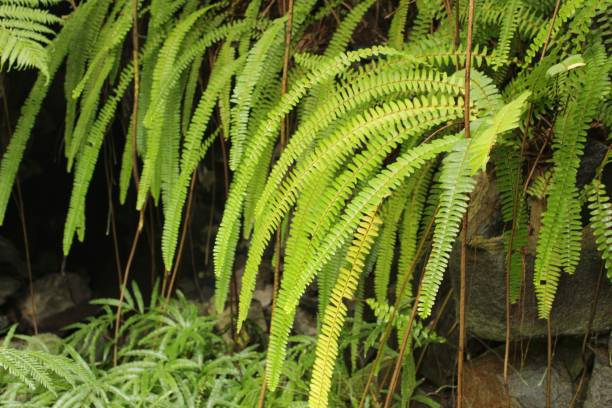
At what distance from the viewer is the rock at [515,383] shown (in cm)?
162

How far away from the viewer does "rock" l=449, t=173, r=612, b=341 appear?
1.53m

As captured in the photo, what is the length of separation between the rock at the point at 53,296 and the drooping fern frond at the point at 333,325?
2.01 m

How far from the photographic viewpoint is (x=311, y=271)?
102 centimetres

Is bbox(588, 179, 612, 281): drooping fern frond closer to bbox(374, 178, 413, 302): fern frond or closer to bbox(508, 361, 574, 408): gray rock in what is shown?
bbox(374, 178, 413, 302): fern frond

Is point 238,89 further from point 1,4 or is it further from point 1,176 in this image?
point 1,176

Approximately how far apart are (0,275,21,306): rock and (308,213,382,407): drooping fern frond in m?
2.06

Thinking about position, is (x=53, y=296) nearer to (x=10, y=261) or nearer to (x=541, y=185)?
(x=10, y=261)

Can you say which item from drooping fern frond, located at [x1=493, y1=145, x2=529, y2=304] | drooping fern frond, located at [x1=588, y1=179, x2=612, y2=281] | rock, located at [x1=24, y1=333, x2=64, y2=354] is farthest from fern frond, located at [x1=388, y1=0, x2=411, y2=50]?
rock, located at [x1=24, y1=333, x2=64, y2=354]

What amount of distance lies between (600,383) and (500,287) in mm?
317

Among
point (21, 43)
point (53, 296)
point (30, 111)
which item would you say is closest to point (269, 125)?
point (21, 43)

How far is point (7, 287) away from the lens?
273 centimetres

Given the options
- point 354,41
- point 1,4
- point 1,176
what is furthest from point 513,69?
A: point 1,176

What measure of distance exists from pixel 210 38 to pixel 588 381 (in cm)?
129

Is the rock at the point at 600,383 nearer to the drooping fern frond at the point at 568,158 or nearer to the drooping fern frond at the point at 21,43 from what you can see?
the drooping fern frond at the point at 568,158
